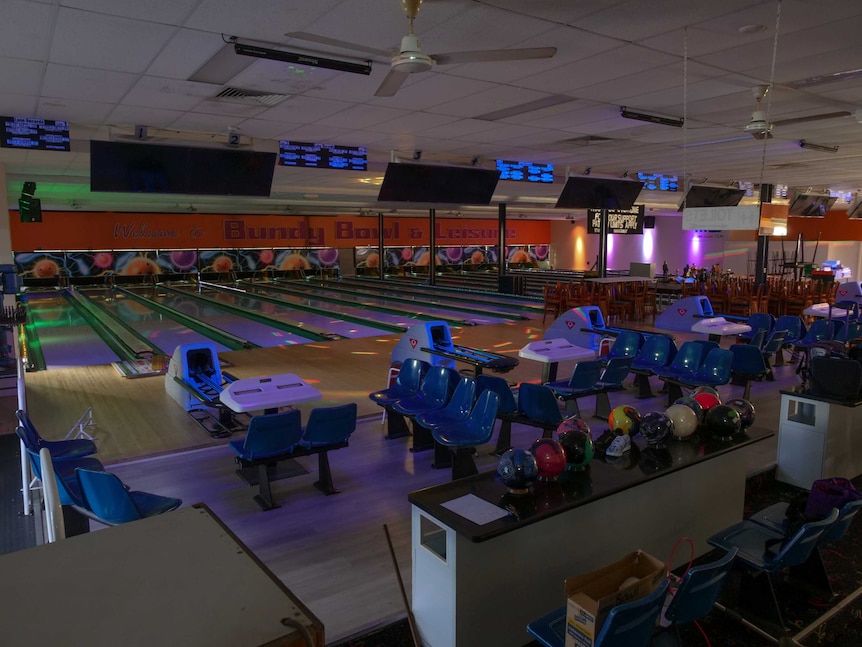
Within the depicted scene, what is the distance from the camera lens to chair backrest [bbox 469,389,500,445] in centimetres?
360

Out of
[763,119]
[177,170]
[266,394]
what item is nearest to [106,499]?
[266,394]

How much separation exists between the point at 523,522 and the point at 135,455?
3.11m

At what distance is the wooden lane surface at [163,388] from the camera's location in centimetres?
471

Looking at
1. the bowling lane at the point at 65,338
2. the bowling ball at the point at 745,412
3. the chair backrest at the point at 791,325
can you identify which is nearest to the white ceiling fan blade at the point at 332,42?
the bowling ball at the point at 745,412

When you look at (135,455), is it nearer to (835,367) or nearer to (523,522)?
(523,522)

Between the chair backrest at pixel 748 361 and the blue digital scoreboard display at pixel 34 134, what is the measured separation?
6.07 m

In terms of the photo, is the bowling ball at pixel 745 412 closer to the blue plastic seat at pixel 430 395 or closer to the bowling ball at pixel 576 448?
the bowling ball at pixel 576 448

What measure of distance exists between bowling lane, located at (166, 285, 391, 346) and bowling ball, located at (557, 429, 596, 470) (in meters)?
7.33

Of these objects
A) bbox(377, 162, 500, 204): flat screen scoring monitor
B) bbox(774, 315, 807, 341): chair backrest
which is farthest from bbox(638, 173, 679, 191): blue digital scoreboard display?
bbox(774, 315, 807, 341): chair backrest

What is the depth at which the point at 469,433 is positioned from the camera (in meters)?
3.68

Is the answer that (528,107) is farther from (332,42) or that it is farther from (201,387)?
(201,387)

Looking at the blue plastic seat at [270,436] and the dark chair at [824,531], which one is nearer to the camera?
the dark chair at [824,531]

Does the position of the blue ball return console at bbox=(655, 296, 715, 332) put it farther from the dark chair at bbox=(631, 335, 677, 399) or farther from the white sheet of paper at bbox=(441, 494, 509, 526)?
the white sheet of paper at bbox=(441, 494, 509, 526)

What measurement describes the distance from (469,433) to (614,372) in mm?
1807
